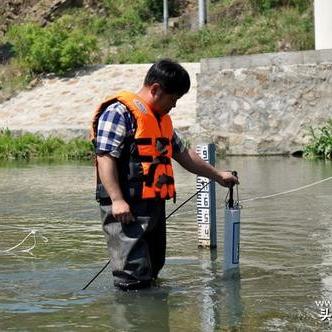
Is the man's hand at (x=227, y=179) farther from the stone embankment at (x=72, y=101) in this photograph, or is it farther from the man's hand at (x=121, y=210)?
the stone embankment at (x=72, y=101)

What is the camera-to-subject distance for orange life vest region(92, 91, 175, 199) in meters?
6.55

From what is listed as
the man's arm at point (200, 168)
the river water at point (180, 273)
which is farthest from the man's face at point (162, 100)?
the river water at point (180, 273)

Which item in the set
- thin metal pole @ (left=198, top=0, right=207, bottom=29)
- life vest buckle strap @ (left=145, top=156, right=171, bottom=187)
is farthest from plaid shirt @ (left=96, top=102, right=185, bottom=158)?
thin metal pole @ (left=198, top=0, right=207, bottom=29)

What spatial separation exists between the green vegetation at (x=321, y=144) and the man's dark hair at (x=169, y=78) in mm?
14274

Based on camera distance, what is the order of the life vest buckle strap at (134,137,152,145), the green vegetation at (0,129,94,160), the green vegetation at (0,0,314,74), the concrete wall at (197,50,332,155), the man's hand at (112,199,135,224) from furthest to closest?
1. the green vegetation at (0,0,314,74)
2. the green vegetation at (0,129,94,160)
3. the concrete wall at (197,50,332,155)
4. the life vest buckle strap at (134,137,152,145)
5. the man's hand at (112,199,135,224)

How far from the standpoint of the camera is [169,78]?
21.6 ft

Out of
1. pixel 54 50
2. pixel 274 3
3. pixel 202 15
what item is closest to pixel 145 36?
pixel 202 15

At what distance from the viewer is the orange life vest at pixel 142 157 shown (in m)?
6.55

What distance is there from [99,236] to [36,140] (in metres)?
14.7

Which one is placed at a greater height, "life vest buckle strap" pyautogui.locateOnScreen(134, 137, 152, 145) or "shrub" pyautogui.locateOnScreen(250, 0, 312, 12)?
"shrub" pyautogui.locateOnScreen(250, 0, 312, 12)

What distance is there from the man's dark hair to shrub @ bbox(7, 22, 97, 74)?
1011 inches

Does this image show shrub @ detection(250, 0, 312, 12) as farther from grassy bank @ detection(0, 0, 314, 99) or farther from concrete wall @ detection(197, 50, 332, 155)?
concrete wall @ detection(197, 50, 332, 155)

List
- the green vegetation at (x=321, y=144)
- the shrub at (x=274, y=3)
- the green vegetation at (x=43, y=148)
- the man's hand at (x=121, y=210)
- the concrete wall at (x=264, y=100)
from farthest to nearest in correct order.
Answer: the shrub at (x=274, y=3)
the green vegetation at (x=43, y=148)
the concrete wall at (x=264, y=100)
the green vegetation at (x=321, y=144)
the man's hand at (x=121, y=210)

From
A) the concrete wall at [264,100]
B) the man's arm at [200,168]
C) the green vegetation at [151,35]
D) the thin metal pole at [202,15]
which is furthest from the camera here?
the thin metal pole at [202,15]
